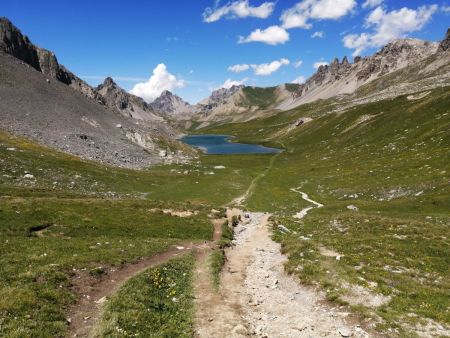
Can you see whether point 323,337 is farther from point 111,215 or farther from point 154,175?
point 154,175

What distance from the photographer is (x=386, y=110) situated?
174125 millimetres

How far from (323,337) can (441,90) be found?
→ 177 meters

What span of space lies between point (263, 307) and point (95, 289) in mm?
10529

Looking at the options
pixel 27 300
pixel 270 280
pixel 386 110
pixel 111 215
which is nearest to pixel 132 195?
pixel 111 215

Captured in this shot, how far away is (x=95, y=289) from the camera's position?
76.0ft

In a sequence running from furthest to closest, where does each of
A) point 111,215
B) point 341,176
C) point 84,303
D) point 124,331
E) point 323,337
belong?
point 341,176 < point 111,215 < point 84,303 < point 323,337 < point 124,331

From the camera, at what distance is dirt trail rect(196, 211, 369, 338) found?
19.9 metres

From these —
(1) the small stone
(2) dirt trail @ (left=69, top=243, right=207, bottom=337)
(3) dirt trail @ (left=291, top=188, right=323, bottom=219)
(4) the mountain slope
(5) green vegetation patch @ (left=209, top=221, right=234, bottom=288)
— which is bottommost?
(3) dirt trail @ (left=291, top=188, right=323, bottom=219)

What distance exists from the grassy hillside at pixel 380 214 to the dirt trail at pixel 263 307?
4.60ft

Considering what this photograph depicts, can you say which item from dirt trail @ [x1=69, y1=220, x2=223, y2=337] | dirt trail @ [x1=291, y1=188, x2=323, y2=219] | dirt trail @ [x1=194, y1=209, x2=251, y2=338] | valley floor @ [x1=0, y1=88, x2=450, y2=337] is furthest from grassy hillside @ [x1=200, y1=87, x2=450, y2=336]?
dirt trail @ [x1=69, y1=220, x2=223, y2=337]

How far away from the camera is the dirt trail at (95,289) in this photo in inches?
723

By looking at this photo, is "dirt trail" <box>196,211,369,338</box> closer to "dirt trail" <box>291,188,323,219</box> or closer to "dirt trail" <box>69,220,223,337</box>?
"dirt trail" <box>69,220,223,337</box>

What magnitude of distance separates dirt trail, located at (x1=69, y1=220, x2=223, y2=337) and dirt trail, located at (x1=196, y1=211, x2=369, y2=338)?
4.35m

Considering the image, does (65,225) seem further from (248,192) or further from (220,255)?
(248,192)
